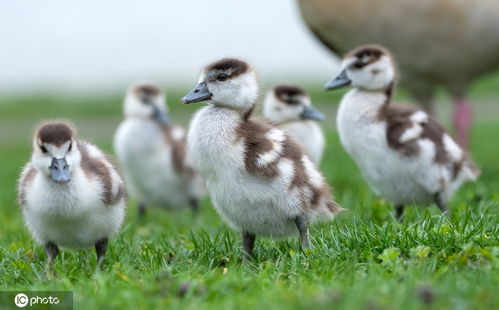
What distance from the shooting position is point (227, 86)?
185 inches

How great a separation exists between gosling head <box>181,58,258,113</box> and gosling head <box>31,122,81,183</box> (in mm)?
758

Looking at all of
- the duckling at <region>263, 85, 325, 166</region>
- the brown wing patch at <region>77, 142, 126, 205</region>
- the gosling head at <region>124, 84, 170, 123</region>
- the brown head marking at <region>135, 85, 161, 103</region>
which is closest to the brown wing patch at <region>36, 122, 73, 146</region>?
the brown wing patch at <region>77, 142, 126, 205</region>

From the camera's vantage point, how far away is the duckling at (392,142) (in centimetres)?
555

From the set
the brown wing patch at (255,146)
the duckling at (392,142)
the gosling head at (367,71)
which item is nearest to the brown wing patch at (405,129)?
the duckling at (392,142)

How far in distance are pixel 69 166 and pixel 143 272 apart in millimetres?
784

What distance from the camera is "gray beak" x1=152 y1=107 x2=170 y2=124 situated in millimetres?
8000

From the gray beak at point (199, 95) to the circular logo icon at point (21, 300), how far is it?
58.4 inches

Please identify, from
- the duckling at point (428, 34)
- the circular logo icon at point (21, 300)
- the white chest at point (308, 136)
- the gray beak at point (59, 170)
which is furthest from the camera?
the duckling at point (428, 34)

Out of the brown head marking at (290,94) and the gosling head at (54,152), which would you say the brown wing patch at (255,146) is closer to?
the gosling head at (54,152)

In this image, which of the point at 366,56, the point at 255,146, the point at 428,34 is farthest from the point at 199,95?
the point at 428,34

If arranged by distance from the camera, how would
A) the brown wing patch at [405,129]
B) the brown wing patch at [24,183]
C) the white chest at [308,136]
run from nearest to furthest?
the brown wing patch at [24,183] → the brown wing patch at [405,129] → the white chest at [308,136]

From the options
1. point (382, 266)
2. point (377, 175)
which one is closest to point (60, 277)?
point (382, 266)

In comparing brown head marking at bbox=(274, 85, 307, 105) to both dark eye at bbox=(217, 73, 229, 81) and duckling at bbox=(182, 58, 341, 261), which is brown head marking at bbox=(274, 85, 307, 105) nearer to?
duckling at bbox=(182, 58, 341, 261)

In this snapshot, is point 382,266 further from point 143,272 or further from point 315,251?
point 143,272
